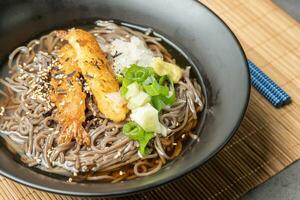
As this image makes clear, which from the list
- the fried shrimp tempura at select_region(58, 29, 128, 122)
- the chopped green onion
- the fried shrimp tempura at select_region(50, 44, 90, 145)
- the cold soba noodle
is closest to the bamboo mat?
the cold soba noodle

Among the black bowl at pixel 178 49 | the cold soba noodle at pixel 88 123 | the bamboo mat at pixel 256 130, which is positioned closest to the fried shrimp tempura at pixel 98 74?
the cold soba noodle at pixel 88 123

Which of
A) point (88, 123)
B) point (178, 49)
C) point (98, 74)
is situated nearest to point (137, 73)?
point (98, 74)

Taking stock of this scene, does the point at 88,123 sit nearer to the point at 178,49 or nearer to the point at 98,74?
the point at 98,74

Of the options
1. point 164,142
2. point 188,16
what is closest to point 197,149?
point 164,142

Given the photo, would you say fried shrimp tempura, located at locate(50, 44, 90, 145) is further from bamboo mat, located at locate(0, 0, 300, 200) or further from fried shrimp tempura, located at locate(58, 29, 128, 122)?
bamboo mat, located at locate(0, 0, 300, 200)

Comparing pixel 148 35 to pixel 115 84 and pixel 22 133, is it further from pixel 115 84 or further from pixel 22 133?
pixel 22 133

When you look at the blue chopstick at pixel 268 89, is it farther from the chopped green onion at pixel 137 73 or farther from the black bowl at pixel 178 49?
the chopped green onion at pixel 137 73
